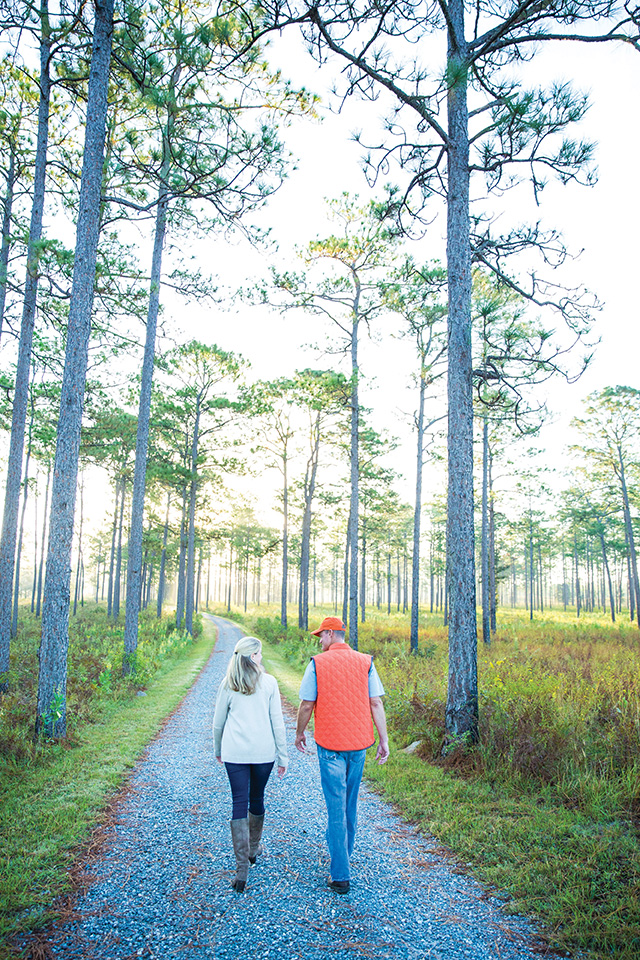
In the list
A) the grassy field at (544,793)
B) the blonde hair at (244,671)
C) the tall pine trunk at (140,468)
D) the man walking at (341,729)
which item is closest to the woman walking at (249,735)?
the blonde hair at (244,671)

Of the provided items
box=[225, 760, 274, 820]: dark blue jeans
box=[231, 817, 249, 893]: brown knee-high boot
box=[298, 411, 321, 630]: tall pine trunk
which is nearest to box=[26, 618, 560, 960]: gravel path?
box=[231, 817, 249, 893]: brown knee-high boot

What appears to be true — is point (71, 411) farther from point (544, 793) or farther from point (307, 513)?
point (307, 513)

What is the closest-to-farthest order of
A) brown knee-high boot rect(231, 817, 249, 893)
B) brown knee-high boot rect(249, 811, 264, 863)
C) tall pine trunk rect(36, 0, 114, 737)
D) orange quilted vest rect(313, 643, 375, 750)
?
brown knee-high boot rect(231, 817, 249, 893), orange quilted vest rect(313, 643, 375, 750), brown knee-high boot rect(249, 811, 264, 863), tall pine trunk rect(36, 0, 114, 737)

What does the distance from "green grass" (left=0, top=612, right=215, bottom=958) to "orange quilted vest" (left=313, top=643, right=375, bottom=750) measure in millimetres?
2050

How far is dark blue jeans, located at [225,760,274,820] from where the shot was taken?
11.4ft

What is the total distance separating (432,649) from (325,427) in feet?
35.6

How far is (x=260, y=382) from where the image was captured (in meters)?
20.2

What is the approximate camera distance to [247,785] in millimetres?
3545

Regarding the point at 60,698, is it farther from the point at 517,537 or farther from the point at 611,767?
the point at 517,537

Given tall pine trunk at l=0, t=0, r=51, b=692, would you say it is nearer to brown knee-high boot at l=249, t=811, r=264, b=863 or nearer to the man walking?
brown knee-high boot at l=249, t=811, r=264, b=863

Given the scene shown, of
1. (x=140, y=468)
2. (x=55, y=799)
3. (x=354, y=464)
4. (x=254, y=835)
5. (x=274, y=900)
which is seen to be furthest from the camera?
(x=354, y=464)

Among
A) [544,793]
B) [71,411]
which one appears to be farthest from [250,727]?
[71,411]

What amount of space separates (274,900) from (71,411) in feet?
A: 20.5

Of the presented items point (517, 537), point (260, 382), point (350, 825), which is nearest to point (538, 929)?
point (350, 825)
